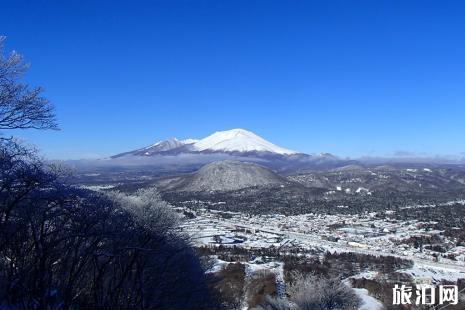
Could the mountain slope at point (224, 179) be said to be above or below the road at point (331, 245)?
above

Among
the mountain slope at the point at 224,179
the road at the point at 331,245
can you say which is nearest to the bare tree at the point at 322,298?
the road at the point at 331,245

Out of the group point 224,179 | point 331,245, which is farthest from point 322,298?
point 224,179

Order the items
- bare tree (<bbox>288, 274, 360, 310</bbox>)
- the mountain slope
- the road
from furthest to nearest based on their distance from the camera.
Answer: the mountain slope < the road < bare tree (<bbox>288, 274, 360, 310</bbox>)

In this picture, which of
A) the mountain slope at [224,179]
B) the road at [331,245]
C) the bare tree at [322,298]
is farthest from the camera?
the mountain slope at [224,179]

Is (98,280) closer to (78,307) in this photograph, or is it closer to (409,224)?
(78,307)

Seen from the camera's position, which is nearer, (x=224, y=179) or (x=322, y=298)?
(x=322, y=298)

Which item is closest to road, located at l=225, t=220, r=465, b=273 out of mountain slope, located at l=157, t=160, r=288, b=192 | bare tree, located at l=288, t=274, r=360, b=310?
bare tree, located at l=288, t=274, r=360, b=310

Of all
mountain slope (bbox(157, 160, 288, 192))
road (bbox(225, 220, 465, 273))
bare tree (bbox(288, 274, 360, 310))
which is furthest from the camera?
mountain slope (bbox(157, 160, 288, 192))

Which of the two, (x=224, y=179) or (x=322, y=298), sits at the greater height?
(x=224, y=179)

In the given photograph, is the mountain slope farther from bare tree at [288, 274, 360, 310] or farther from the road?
bare tree at [288, 274, 360, 310]

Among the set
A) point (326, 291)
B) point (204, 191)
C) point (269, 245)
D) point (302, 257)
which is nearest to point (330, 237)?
point (269, 245)

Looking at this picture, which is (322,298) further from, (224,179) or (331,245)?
(224,179)

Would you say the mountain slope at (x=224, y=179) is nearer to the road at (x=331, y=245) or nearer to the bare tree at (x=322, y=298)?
the road at (x=331, y=245)
